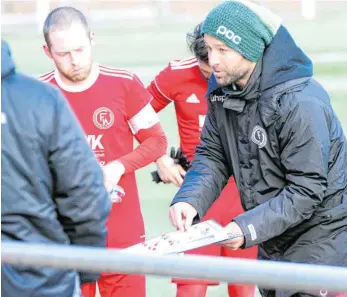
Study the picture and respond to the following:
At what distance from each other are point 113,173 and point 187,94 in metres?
1.03

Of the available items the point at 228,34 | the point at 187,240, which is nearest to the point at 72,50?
the point at 228,34

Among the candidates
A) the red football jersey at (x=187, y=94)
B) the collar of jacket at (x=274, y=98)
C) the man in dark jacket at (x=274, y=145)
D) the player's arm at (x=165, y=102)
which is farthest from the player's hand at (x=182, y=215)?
the red football jersey at (x=187, y=94)

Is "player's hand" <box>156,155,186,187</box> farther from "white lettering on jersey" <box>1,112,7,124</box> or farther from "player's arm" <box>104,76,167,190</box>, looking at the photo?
"white lettering on jersey" <box>1,112,7,124</box>

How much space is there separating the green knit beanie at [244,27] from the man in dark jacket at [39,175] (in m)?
1.33

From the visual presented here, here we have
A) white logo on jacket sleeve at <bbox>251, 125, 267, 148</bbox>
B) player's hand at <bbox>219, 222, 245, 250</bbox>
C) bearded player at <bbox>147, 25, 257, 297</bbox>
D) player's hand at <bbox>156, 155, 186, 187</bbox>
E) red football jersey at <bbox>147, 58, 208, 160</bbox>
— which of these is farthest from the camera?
red football jersey at <bbox>147, 58, 208, 160</bbox>

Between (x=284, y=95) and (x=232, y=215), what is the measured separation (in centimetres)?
198

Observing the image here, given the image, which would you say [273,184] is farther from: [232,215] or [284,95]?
[232,215]

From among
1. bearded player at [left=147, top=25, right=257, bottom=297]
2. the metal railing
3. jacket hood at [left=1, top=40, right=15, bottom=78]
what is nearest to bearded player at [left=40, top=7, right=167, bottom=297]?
bearded player at [left=147, top=25, right=257, bottom=297]

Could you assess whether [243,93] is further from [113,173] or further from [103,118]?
[103,118]

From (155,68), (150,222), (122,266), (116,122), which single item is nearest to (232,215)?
(116,122)

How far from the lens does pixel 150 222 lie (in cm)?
936

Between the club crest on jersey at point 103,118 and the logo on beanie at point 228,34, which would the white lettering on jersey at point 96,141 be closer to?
the club crest on jersey at point 103,118

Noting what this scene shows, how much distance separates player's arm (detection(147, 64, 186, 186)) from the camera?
678 cm

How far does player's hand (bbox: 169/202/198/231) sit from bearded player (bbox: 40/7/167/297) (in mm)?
1199
